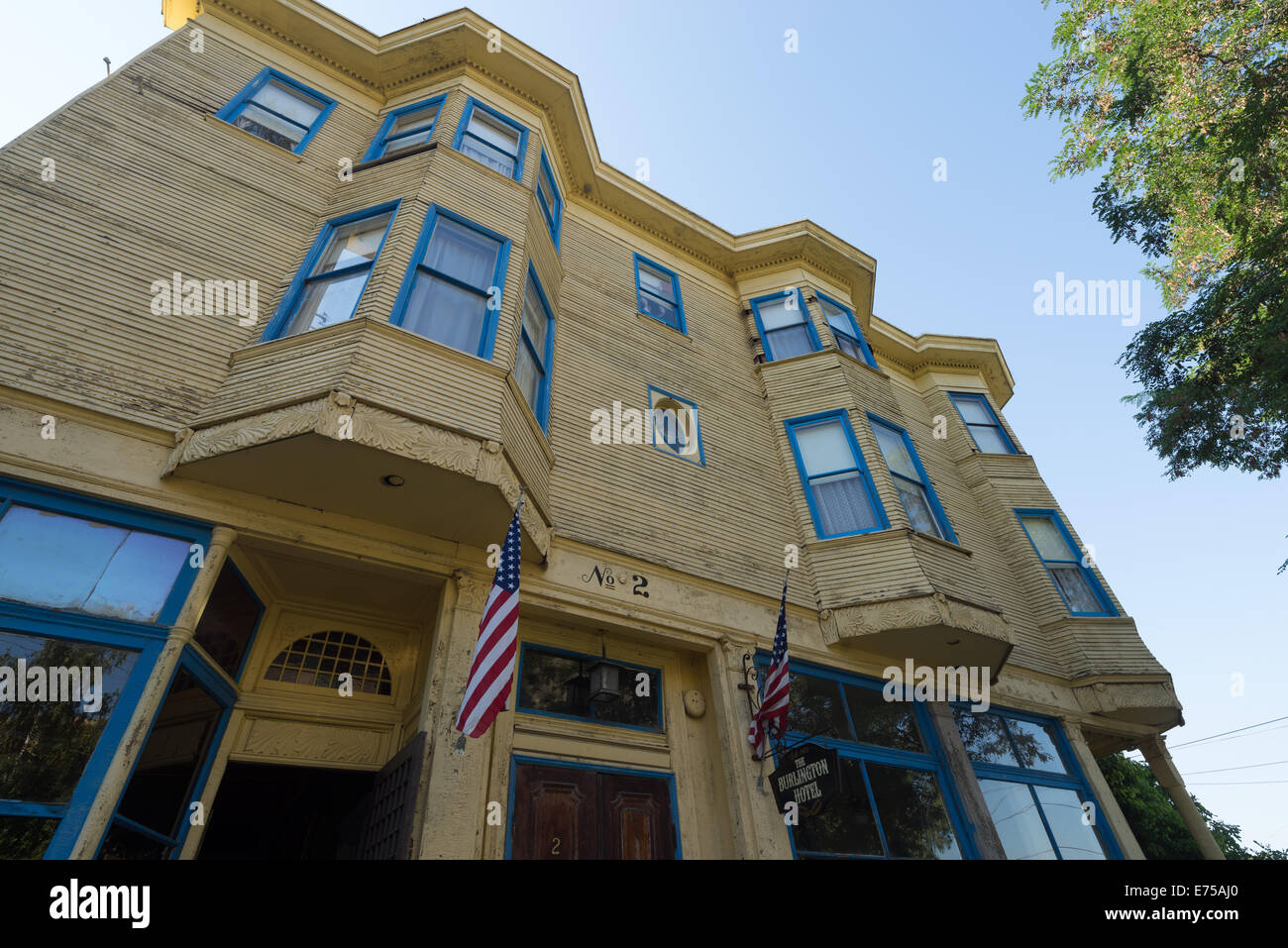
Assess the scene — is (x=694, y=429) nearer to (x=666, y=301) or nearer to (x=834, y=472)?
(x=834, y=472)

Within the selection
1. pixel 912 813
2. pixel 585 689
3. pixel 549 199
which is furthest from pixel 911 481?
pixel 549 199

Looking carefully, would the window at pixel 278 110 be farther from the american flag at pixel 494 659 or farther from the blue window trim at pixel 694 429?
the american flag at pixel 494 659

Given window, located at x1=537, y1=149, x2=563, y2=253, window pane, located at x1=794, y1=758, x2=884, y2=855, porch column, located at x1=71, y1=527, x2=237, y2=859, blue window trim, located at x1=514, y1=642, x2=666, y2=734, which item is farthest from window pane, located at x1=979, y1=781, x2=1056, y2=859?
window, located at x1=537, y1=149, x2=563, y2=253

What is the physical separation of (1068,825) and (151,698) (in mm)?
11625

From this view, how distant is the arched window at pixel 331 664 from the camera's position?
A: 695cm

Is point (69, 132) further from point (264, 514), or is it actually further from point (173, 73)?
point (264, 514)

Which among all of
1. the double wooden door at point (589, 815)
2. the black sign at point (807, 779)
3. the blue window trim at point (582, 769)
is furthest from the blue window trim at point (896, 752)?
the double wooden door at point (589, 815)

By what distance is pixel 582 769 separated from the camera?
675cm

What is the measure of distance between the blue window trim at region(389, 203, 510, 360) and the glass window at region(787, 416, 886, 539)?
591cm

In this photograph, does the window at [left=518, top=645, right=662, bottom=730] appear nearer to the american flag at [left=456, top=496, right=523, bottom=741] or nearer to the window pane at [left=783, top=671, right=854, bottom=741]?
the window pane at [left=783, top=671, right=854, bottom=741]

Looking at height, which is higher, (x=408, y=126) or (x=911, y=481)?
(x=408, y=126)

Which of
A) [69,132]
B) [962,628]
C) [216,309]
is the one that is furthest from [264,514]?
[962,628]

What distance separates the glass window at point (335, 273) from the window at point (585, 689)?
4.42m

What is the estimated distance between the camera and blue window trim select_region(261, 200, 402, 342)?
715 centimetres
